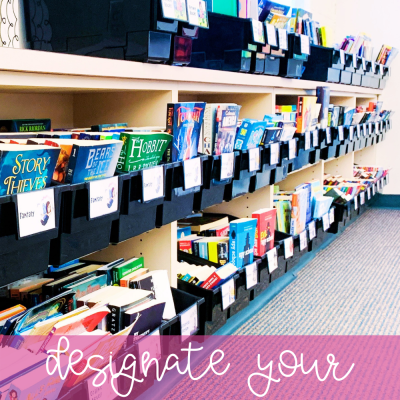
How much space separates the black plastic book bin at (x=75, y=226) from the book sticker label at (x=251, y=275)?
0.94m

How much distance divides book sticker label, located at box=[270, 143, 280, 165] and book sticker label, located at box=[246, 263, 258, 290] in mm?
452

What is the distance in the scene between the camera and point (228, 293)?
1811 mm

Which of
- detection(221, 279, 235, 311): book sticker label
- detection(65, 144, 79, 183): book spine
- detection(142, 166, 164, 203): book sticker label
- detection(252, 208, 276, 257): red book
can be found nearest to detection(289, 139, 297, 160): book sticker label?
detection(252, 208, 276, 257): red book

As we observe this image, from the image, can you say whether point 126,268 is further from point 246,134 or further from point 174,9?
point 174,9

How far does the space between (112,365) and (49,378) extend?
0.23 m

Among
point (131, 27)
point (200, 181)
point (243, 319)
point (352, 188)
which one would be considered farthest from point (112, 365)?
point (352, 188)

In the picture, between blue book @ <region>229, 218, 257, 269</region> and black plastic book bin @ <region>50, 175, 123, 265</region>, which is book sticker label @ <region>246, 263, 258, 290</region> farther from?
black plastic book bin @ <region>50, 175, 123, 265</region>

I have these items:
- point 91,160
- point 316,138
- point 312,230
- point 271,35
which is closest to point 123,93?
point 91,160

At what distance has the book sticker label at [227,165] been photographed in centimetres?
170

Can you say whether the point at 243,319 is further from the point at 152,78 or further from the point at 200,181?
the point at 152,78

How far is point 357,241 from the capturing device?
382 centimetres

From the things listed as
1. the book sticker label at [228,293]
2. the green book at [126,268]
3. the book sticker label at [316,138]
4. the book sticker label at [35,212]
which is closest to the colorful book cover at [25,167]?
the book sticker label at [35,212]

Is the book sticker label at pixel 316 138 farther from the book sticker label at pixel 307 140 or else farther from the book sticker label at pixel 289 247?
the book sticker label at pixel 289 247
